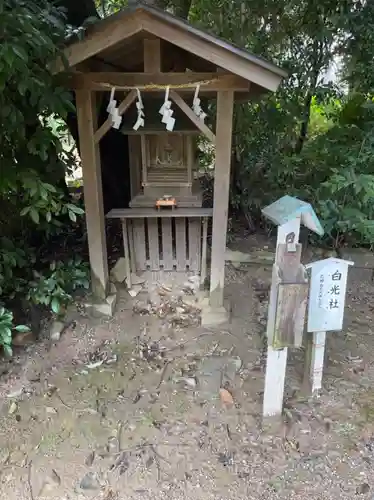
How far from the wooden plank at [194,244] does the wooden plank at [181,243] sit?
0.04 m

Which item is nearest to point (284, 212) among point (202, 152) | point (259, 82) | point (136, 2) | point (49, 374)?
point (259, 82)

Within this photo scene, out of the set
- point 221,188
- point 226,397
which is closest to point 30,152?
point 221,188

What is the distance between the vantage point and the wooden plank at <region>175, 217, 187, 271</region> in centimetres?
380

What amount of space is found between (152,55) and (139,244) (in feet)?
5.03

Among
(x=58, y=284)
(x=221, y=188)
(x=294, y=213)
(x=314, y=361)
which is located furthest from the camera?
(x=58, y=284)

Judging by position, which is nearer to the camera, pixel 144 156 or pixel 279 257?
pixel 279 257

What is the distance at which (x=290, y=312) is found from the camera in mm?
2326

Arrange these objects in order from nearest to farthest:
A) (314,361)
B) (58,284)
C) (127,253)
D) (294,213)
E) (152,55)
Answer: (294,213) → (314,361) → (152,55) → (58,284) → (127,253)

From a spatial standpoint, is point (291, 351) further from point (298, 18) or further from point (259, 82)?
point (298, 18)

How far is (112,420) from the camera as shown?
2648mm

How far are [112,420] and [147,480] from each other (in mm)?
481

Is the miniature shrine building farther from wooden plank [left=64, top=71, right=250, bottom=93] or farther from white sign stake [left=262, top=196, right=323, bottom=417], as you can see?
white sign stake [left=262, top=196, right=323, bottom=417]

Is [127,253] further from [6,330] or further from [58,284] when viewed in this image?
[6,330]

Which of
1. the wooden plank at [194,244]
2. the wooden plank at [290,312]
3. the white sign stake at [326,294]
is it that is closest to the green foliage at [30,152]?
the wooden plank at [194,244]
